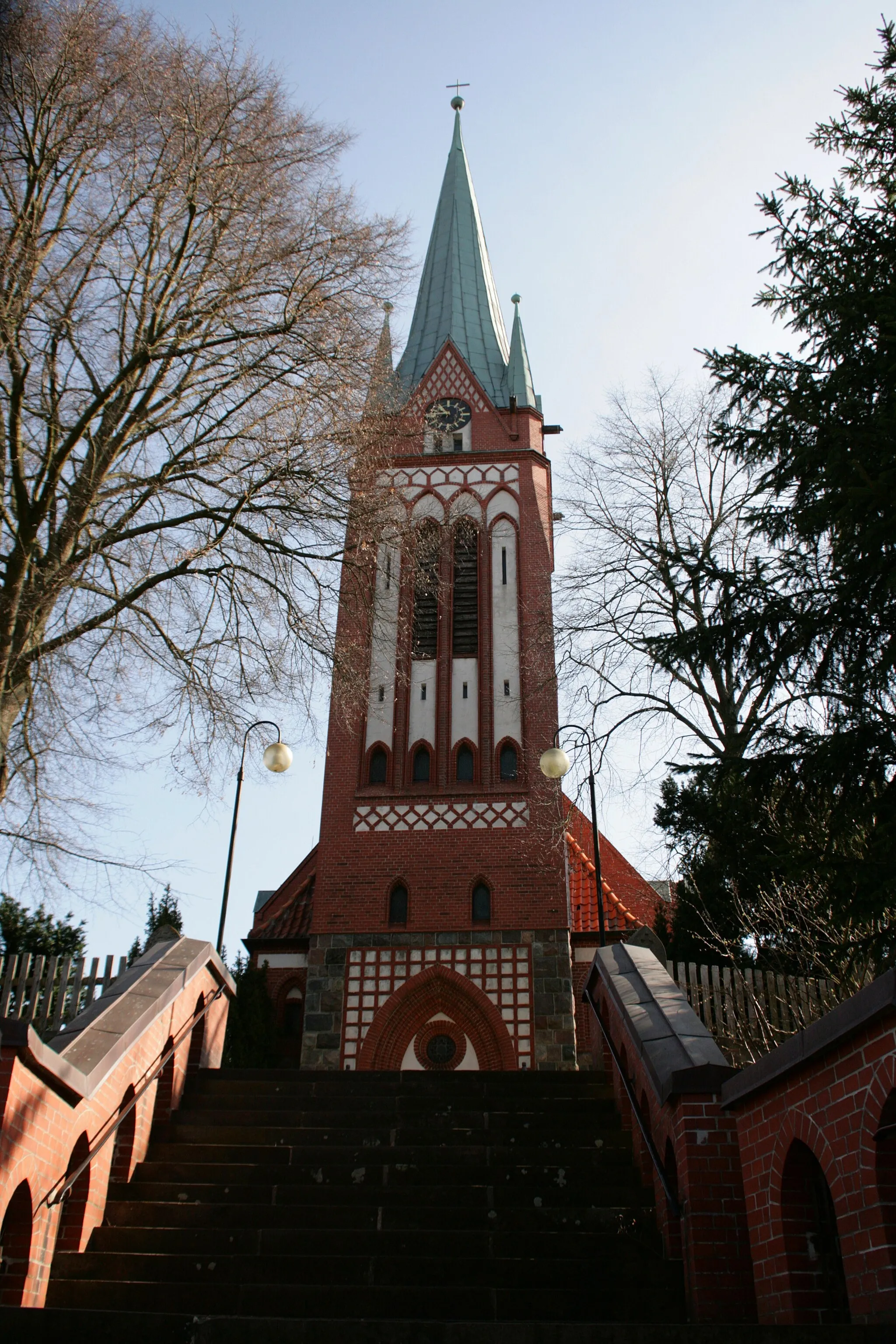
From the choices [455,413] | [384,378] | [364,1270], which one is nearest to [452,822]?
[455,413]

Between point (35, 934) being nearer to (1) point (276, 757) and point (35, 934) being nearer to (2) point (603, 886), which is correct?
(1) point (276, 757)

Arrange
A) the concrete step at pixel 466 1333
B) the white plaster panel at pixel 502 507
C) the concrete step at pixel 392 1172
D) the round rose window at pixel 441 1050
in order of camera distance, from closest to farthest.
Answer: the concrete step at pixel 466 1333
the concrete step at pixel 392 1172
the round rose window at pixel 441 1050
the white plaster panel at pixel 502 507

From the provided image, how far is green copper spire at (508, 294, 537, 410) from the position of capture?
24734 millimetres

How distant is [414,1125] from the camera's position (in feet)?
26.5

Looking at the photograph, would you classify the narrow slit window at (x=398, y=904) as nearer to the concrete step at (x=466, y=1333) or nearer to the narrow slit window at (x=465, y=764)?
the narrow slit window at (x=465, y=764)

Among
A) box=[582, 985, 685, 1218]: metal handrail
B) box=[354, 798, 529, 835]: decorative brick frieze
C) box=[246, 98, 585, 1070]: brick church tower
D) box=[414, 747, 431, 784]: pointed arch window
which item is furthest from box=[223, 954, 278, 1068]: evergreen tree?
box=[582, 985, 685, 1218]: metal handrail

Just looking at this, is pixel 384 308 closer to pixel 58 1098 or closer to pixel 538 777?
pixel 58 1098

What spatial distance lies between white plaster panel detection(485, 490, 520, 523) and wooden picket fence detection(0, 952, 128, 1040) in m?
13.4

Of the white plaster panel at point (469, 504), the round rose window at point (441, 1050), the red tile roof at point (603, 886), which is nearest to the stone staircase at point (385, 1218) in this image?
the red tile roof at point (603, 886)

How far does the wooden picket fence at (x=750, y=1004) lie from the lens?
10.7 metres

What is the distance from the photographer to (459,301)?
27.4 metres

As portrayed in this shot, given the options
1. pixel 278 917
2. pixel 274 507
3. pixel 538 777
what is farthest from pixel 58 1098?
pixel 278 917

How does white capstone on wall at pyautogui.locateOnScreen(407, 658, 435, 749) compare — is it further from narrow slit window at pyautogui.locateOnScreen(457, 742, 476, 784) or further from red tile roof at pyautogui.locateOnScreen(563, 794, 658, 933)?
red tile roof at pyautogui.locateOnScreen(563, 794, 658, 933)

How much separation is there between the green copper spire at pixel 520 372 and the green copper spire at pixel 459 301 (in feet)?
0.72
